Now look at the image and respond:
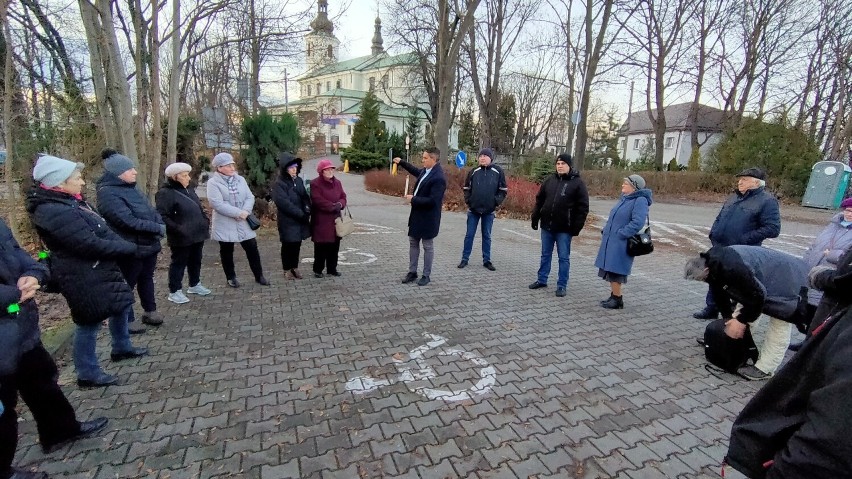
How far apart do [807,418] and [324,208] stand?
5.36 m

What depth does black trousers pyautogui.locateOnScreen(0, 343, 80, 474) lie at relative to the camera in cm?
218

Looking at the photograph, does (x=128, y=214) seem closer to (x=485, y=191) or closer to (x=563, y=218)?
(x=485, y=191)

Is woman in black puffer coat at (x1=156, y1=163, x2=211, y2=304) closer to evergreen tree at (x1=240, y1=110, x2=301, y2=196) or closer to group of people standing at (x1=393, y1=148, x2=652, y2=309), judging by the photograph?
group of people standing at (x1=393, y1=148, x2=652, y2=309)

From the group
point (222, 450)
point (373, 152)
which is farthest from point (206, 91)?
point (222, 450)

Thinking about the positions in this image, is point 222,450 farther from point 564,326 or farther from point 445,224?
point 445,224

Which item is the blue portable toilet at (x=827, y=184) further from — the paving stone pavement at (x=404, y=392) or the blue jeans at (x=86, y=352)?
the blue jeans at (x=86, y=352)

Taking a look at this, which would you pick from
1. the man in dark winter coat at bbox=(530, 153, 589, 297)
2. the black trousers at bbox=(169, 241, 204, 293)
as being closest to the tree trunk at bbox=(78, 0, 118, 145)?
the black trousers at bbox=(169, 241, 204, 293)

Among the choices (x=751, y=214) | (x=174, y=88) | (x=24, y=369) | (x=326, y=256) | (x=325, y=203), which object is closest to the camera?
(x=24, y=369)

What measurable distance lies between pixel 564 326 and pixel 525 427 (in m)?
2.03

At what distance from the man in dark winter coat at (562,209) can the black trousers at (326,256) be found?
113 inches

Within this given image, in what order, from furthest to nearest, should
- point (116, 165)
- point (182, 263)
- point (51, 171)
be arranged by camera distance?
1. point (182, 263)
2. point (116, 165)
3. point (51, 171)

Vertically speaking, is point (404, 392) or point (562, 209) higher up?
point (562, 209)

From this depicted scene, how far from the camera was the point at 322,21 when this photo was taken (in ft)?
36.7

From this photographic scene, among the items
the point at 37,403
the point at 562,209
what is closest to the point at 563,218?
the point at 562,209
